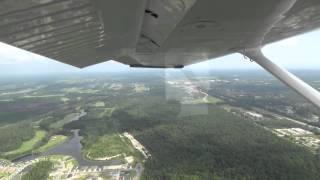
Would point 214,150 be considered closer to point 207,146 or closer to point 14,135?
point 207,146

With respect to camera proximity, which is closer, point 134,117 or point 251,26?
point 251,26

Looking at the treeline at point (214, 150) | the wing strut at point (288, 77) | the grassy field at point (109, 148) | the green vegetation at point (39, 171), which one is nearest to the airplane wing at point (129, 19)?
the wing strut at point (288, 77)

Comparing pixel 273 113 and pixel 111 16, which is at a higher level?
pixel 111 16

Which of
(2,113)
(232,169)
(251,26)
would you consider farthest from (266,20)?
(2,113)

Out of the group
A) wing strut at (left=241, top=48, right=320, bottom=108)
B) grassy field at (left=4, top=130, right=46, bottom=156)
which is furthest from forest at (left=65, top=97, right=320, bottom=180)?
wing strut at (left=241, top=48, right=320, bottom=108)

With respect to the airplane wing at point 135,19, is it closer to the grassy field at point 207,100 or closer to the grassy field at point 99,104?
the grassy field at point 207,100

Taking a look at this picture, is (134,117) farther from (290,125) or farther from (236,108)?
(290,125)

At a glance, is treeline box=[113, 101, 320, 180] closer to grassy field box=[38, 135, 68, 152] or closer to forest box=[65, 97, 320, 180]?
forest box=[65, 97, 320, 180]

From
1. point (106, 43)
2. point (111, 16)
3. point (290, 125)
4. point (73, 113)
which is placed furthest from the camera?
point (73, 113)
